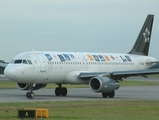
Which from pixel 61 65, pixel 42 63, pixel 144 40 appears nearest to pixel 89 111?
pixel 42 63

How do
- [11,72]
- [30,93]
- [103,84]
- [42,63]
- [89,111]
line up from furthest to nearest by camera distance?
[42,63] < [103,84] < [30,93] < [11,72] < [89,111]

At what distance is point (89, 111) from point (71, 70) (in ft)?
48.9

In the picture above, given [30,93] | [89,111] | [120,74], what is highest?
[120,74]

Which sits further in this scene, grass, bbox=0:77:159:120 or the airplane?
the airplane

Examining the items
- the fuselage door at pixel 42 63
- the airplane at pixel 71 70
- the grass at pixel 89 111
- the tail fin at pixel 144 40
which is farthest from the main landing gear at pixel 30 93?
the tail fin at pixel 144 40

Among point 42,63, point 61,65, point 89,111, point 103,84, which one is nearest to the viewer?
point 89,111

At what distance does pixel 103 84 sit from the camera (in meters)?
38.2

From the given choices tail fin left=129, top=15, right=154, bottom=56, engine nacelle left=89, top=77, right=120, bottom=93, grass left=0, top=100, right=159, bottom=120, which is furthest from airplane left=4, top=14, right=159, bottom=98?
grass left=0, top=100, right=159, bottom=120

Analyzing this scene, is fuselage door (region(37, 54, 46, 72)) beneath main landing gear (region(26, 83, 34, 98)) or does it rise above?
above

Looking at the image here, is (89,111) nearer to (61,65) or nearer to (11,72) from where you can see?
(11,72)

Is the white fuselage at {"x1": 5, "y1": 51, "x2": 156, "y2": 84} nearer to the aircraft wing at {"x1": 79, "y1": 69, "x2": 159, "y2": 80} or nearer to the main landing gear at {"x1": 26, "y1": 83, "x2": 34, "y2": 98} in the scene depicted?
the main landing gear at {"x1": 26, "y1": 83, "x2": 34, "y2": 98}

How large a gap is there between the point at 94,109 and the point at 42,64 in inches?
473

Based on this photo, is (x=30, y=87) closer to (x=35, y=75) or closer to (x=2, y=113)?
(x=35, y=75)

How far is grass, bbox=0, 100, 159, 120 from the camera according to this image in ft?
76.8
